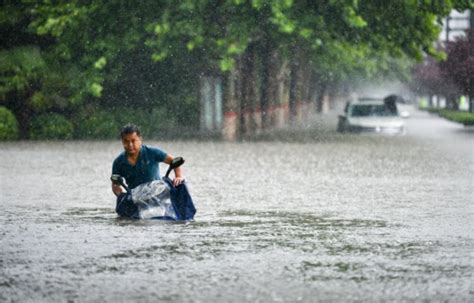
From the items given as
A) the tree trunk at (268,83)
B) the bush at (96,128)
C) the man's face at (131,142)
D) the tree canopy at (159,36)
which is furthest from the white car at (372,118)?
the man's face at (131,142)

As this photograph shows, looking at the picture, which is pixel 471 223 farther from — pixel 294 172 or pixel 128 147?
pixel 294 172

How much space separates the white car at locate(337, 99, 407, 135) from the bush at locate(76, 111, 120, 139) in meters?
9.76

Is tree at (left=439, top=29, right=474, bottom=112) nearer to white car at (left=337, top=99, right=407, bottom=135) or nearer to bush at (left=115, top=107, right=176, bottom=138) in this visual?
white car at (left=337, top=99, right=407, bottom=135)

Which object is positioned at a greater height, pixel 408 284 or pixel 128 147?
pixel 128 147

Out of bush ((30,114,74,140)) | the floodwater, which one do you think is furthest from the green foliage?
the floodwater

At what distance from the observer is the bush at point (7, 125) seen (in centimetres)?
3909

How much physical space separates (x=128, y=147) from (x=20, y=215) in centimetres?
184

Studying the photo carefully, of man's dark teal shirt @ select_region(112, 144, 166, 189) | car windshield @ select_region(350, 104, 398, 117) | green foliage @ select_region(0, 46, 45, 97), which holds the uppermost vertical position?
green foliage @ select_region(0, 46, 45, 97)

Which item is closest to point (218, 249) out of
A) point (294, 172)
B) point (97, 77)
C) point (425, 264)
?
point (425, 264)

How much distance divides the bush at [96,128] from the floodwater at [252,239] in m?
18.5

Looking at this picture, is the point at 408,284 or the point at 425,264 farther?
the point at 425,264

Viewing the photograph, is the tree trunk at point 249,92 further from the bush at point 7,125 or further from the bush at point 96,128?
the bush at point 7,125

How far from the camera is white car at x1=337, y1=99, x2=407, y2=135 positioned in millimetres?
44625

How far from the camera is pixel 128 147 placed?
13242mm
